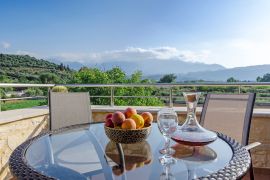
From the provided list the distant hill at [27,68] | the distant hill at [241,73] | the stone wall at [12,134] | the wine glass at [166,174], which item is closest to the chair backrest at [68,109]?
the stone wall at [12,134]

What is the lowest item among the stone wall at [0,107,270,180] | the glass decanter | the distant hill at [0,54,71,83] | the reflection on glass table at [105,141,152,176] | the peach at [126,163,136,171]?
the stone wall at [0,107,270,180]

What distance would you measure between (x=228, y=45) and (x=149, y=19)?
20.9 ft

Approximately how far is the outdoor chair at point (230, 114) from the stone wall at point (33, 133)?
110 cm

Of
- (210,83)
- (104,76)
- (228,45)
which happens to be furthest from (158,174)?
(228,45)

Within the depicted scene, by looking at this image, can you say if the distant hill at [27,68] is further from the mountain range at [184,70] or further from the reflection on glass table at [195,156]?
the reflection on glass table at [195,156]

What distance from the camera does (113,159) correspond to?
1479 millimetres

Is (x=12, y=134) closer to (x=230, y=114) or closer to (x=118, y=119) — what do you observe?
(x=118, y=119)

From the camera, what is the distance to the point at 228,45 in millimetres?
17969

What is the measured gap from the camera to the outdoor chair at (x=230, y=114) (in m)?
1.99

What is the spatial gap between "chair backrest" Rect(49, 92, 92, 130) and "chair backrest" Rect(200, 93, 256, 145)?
1.15 m

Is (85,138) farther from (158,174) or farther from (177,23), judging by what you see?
(177,23)

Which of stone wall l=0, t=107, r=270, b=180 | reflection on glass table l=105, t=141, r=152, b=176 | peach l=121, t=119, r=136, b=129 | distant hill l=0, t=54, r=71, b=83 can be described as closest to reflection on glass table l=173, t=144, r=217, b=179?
reflection on glass table l=105, t=141, r=152, b=176

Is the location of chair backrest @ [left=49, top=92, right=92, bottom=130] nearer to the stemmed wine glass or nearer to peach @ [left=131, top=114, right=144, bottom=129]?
peach @ [left=131, top=114, right=144, bottom=129]

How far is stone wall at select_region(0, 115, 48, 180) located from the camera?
2.71 meters
